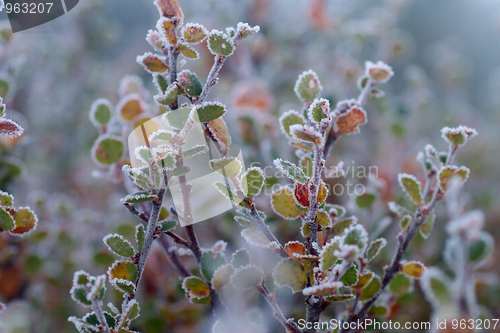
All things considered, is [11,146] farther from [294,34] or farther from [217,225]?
[294,34]

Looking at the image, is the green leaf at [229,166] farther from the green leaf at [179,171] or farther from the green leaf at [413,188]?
the green leaf at [413,188]

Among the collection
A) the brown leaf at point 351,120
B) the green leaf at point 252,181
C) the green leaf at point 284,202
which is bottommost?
the green leaf at point 284,202

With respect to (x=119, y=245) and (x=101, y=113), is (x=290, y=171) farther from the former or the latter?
(x=101, y=113)

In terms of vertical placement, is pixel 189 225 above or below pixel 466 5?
below

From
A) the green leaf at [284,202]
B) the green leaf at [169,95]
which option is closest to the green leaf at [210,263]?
the green leaf at [284,202]

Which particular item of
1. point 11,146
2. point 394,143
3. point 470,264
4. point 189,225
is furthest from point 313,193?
point 394,143
